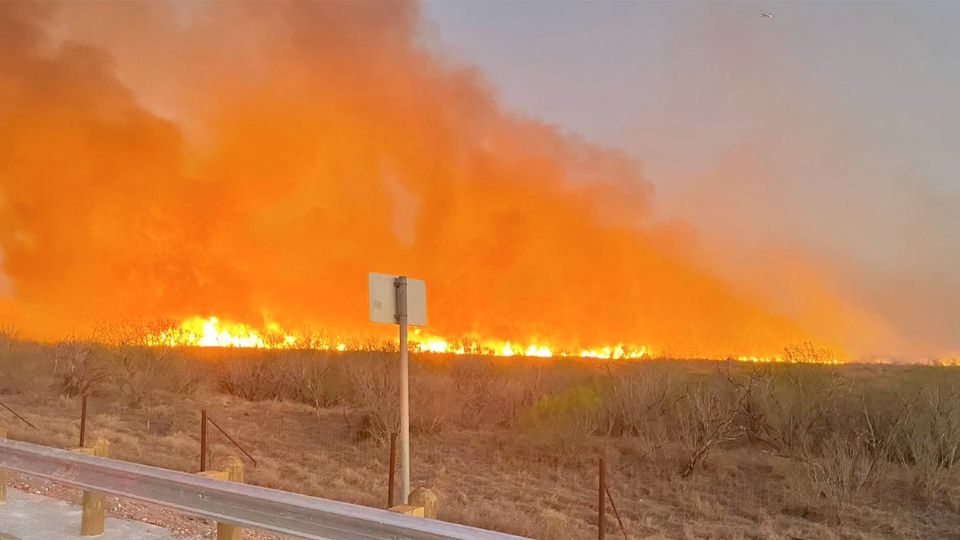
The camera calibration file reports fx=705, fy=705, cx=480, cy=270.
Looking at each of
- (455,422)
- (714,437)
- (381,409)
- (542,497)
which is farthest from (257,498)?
(455,422)

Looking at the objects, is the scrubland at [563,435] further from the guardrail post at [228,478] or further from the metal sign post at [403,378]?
the guardrail post at [228,478]

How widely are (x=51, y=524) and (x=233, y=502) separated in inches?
142

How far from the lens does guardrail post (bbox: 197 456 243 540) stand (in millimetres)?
6172

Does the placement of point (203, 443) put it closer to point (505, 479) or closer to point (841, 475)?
point (505, 479)

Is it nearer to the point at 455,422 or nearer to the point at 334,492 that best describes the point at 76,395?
the point at 455,422

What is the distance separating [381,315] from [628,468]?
1295 cm

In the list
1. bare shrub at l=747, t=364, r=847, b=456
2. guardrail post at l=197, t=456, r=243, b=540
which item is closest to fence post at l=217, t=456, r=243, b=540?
guardrail post at l=197, t=456, r=243, b=540

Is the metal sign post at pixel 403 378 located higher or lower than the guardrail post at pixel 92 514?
higher

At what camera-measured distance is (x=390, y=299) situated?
8.96 meters

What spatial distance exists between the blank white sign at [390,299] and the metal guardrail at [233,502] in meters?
3.21

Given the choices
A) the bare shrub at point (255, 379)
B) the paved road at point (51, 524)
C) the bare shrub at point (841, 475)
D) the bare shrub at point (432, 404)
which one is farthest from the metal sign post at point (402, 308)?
the bare shrub at point (255, 379)

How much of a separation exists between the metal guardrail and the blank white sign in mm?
3206

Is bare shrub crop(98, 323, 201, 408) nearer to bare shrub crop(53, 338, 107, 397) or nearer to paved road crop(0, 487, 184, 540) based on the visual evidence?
bare shrub crop(53, 338, 107, 397)

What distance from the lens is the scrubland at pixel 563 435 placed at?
15086 millimetres
